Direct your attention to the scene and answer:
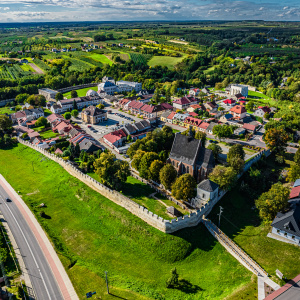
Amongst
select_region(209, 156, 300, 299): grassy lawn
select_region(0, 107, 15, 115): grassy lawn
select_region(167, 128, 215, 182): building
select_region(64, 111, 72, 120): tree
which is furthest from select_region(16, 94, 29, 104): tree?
select_region(209, 156, 300, 299): grassy lawn

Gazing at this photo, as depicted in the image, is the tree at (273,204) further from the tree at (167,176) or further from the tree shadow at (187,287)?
the tree shadow at (187,287)

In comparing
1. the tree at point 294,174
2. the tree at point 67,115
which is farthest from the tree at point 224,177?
the tree at point 67,115

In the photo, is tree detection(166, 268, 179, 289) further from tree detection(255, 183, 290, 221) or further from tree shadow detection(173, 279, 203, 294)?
tree detection(255, 183, 290, 221)

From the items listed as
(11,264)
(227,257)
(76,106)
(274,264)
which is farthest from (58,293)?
(76,106)

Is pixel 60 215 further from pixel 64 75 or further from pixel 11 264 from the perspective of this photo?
pixel 64 75

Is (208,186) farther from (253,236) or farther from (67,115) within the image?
(67,115)
